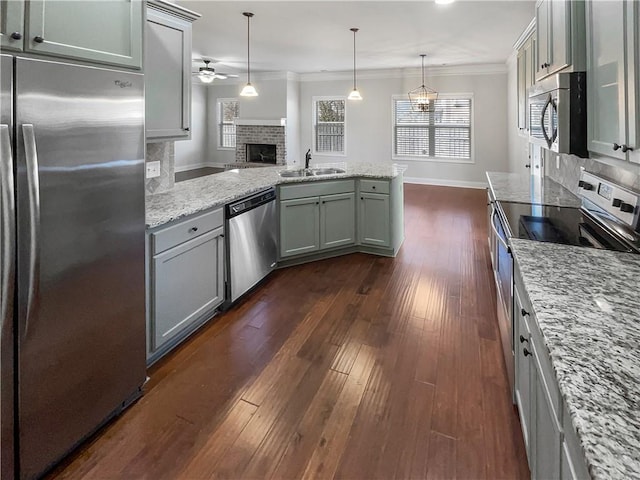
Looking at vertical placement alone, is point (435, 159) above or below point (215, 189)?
above

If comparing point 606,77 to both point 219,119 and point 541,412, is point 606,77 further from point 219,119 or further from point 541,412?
point 219,119

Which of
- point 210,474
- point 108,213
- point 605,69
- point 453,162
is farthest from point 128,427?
point 453,162

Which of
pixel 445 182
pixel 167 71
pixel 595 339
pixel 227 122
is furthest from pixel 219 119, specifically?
pixel 595 339

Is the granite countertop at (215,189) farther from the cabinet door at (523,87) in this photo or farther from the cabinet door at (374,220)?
the cabinet door at (523,87)

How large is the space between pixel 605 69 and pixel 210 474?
2344 millimetres

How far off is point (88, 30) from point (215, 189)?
168 cm

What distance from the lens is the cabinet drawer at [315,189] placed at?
3.88 meters

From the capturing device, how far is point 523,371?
1620mm

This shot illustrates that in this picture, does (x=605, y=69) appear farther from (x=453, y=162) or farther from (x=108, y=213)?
(x=453, y=162)

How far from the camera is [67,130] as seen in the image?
1518 mm

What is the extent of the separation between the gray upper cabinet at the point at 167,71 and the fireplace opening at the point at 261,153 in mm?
7935

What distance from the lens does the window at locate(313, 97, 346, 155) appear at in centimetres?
1037

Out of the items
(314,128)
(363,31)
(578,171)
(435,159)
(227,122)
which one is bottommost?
(578,171)

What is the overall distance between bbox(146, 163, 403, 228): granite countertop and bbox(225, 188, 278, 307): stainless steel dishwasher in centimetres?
11
